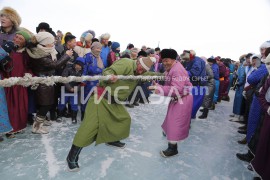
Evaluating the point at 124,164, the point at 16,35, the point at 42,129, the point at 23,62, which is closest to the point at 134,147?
the point at 124,164

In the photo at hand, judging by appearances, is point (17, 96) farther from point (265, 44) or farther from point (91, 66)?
point (265, 44)

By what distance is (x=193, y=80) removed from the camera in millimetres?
4820

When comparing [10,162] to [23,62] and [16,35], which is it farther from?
[16,35]

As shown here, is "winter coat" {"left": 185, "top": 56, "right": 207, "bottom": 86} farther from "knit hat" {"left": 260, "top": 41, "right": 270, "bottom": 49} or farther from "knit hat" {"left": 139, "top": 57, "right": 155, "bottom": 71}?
"knit hat" {"left": 139, "top": 57, "right": 155, "bottom": 71}

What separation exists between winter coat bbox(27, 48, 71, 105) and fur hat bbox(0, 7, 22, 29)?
0.58 meters

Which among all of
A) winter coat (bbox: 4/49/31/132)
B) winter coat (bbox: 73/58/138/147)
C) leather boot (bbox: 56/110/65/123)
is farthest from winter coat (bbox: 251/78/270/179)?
leather boot (bbox: 56/110/65/123)

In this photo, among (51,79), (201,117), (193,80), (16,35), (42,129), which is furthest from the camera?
(201,117)

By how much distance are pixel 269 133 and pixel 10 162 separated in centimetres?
324

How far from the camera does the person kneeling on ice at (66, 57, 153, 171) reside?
8.55 ft

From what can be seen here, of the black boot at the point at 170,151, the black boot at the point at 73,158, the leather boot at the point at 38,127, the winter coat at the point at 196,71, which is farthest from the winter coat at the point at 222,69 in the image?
the black boot at the point at 73,158

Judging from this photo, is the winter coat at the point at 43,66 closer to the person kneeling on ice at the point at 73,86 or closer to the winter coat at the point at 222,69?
the person kneeling on ice at the point at 73,86

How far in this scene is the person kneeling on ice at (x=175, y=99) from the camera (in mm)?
3080

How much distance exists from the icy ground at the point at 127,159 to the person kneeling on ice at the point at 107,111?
1.12 feet

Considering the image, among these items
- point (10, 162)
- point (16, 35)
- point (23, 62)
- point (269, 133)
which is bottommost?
point (10, 162)
